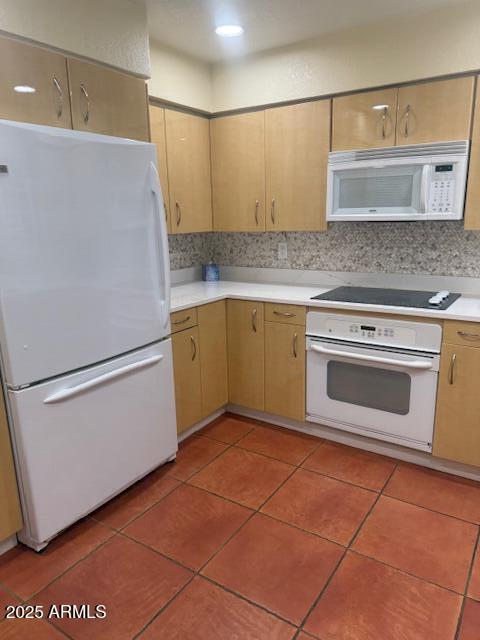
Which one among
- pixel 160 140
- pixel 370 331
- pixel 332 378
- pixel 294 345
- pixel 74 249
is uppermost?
pixel 160 140

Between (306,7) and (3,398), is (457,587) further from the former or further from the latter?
(306,7)

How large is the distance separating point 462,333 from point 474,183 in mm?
801

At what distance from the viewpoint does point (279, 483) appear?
245cm

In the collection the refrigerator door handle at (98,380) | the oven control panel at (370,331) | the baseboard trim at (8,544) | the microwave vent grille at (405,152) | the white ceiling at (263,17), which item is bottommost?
the baseboard trim at (8,544)

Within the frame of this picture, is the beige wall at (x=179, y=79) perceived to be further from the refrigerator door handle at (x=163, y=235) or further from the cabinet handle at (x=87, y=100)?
the refrigerator door handle at (x=163, y=235)

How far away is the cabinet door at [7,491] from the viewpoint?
1.81 meters

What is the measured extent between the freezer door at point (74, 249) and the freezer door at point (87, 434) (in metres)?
0.09

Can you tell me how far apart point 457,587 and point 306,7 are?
271 cm

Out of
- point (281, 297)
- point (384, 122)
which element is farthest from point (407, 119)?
point (281, 297)

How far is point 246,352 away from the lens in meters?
3.07

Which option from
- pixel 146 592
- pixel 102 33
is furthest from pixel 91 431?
pixel 102 33

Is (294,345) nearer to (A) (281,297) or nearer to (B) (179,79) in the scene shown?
(A) (281,297)

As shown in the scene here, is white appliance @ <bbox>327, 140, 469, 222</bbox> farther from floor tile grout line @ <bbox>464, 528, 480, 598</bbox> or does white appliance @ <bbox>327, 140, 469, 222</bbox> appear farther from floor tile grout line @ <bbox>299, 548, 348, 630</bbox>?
floor tile grout line @ <bbox>299, 548, 348, 630</bbox>

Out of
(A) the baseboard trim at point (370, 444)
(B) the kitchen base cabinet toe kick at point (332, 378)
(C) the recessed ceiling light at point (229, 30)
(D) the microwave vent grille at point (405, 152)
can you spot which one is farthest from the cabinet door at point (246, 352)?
(C) the recessed ceiling light at point (229, 30)
